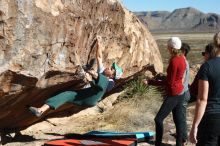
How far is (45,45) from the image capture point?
750cm

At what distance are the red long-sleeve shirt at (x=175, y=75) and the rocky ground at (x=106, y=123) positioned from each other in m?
1.60

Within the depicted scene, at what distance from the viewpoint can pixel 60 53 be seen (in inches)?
310

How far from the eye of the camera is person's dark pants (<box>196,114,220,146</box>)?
4977 mm

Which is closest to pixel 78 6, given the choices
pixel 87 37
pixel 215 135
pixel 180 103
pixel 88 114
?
pixel 87 37

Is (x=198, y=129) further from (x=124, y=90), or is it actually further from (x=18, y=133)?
(x=124, y=90)

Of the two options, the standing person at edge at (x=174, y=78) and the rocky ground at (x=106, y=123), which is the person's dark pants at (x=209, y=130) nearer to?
the standing person at edge at (x=174, y=78)

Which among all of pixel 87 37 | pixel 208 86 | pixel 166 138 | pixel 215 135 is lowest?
pixel 166 138

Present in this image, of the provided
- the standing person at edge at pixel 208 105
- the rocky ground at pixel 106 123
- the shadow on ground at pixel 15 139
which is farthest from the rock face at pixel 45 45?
the standing person at edge at pixel 208 105

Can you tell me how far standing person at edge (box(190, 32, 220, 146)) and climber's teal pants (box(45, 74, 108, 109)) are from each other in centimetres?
269

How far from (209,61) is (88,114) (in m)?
5.95

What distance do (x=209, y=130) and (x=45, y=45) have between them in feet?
10.9

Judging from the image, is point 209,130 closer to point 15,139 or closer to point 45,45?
point 45,45

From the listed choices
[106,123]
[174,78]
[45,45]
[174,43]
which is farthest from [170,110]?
[106,123]

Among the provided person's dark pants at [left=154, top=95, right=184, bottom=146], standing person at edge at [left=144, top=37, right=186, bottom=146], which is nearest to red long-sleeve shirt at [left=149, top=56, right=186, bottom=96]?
standing person at edge at [left=144, top=37, right=186, bottom=146]
